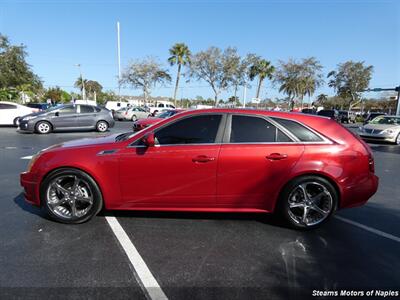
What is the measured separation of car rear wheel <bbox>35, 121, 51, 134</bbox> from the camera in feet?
45.4

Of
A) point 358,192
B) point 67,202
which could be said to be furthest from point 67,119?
point 358,192

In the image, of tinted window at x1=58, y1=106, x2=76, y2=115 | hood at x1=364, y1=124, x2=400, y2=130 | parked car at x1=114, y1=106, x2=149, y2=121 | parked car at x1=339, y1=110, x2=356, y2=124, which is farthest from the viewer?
parked car at x1=339, y1=110, x2=356, y2=124

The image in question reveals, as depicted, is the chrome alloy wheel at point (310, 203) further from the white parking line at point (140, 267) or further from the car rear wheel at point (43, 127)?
the car rear wheel at point (43, 127)

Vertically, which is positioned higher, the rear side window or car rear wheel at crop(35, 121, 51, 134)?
the rear side window

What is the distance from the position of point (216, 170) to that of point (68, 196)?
2.01 m

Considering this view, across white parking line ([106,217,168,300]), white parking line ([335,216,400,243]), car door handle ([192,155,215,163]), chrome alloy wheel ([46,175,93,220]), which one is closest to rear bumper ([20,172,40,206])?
chrome alloy wheel ([46,175,93,220])

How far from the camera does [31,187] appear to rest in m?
3.76

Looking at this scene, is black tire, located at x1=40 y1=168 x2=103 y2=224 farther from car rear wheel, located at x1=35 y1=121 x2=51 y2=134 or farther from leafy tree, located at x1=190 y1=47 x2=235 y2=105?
leafy tree, located at x1=190 y1=47 x2=235 y2=105

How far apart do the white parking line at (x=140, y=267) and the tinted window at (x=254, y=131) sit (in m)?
1.80

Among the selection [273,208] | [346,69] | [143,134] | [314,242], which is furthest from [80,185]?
[346,69]

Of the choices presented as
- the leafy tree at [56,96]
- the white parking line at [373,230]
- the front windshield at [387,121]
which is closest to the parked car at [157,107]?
the front windshield at [387,121]

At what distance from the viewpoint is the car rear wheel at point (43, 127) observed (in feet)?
45.4

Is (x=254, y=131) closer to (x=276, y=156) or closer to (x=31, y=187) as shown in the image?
(x=276, y=156)

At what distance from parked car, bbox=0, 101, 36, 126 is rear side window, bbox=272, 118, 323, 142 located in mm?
17669
